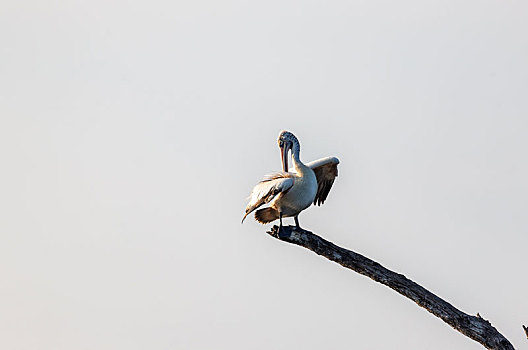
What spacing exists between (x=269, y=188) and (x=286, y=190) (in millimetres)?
241

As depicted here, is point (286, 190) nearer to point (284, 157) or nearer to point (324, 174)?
point (284, 157)

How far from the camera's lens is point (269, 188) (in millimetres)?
19078

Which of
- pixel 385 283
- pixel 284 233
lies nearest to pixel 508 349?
pixel 385 283

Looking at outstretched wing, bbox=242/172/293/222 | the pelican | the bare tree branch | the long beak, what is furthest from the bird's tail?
the bare tree branch

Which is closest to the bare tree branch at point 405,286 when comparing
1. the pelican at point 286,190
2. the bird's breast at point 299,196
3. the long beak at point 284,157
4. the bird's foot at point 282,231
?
the bird's foot at point 282,231

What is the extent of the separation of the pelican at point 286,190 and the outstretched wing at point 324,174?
399 mm

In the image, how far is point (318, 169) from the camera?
20.6 m

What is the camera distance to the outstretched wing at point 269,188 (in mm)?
19000

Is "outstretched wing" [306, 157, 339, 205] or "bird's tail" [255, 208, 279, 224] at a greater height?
"outstretched wing" [306, 157, 339, 205]

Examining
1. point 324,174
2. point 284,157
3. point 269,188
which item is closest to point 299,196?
point 269,188

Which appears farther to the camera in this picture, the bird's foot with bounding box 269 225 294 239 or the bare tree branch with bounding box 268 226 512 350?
the bird's foot with bounding box 269 225 294 239

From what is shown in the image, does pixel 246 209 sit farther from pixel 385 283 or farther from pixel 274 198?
pixel 385 283

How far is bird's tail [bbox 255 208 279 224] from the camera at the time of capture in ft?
64.0

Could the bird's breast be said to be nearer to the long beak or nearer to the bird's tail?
the bird's tail
